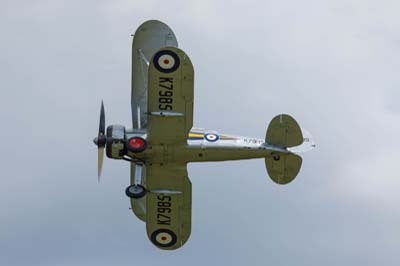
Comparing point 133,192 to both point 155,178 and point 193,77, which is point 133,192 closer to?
point 155,178

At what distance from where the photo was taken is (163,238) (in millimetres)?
42406

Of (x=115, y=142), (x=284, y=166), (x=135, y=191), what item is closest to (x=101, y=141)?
(x=115, y=142)

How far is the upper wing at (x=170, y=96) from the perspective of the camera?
38938mm

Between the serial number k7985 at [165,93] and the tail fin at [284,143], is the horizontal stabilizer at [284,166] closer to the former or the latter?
the tail fin at [284,143]

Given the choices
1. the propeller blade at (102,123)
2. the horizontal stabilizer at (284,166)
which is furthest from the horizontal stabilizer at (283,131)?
the propeller blade at (102,123)

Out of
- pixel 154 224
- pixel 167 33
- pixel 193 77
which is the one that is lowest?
pixel 154 224

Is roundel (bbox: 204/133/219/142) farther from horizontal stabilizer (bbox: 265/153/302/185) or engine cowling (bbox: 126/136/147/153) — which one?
engine cowling (bbox: 126/136/147/153)

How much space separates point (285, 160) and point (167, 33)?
19.2 ft

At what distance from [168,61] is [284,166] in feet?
17.2

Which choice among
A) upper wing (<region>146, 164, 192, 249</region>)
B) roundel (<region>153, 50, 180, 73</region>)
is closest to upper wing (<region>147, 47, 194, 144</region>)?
roundel (<region>153, 50, 180, 73</region>)

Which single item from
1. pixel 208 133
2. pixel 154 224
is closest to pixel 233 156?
pixel 208 133

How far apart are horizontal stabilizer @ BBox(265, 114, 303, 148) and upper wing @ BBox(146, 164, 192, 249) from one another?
2905 millimetres

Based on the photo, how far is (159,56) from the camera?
39062 millimetres

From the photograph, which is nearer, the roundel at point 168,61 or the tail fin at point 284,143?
the roundel at point 168,61
